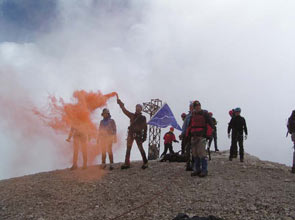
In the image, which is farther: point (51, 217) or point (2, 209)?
point (2, 209)

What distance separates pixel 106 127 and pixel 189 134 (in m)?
3.51

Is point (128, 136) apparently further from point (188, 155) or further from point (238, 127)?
point (238, 127)

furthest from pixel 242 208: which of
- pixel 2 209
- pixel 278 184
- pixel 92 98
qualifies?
pixel 92 98

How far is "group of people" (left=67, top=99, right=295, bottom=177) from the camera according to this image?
368 inches

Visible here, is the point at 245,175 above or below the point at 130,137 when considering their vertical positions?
below

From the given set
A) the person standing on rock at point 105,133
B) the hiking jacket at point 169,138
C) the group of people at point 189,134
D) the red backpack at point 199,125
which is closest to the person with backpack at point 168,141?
the hiking jacket at point 169,138

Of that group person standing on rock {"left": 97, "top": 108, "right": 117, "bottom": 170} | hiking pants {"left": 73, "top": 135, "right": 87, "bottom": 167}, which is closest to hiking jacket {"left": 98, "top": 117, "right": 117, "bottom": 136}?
person standing on rock {"left": 97, "top": 108, "right": 117, "bottom": 170}

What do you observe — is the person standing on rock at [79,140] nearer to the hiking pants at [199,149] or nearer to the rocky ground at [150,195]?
the rocky ground at [150,195]

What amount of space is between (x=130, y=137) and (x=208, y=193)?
4054 mm

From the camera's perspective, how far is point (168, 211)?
671 centimetres

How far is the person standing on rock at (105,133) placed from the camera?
38.5 feet

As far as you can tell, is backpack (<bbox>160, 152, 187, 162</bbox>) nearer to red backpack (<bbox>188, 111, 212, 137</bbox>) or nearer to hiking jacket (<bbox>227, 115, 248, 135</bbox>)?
hiking jacket (<bbox>227, 115, 248, 135</bbox>)

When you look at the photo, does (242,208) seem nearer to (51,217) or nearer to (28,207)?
(51,217)

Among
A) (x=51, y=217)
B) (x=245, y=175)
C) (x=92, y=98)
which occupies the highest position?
(x=92, y=98)
